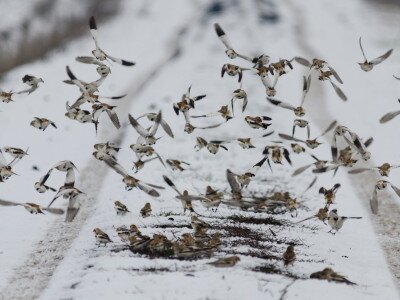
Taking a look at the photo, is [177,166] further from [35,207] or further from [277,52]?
[277,52]

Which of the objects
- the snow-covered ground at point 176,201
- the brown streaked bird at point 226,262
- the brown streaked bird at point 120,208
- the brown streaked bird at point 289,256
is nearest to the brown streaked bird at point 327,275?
the snow-covered ground at point 176,201

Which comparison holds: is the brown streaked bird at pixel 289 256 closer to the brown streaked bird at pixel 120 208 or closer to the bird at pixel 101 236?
the bird at pixel 101 236

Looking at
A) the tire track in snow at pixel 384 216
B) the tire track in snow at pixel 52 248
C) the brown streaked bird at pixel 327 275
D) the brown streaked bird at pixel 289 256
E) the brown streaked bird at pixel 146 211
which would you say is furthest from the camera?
the tire track in snow at pixel 384 216

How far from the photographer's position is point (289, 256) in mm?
5977

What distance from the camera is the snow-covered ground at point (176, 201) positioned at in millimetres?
5578

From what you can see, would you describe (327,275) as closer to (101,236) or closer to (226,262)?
(226,262)

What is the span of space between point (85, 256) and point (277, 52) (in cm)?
1915

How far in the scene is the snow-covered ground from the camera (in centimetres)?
558

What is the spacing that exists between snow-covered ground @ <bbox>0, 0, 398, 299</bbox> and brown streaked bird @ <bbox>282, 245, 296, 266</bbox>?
68mm

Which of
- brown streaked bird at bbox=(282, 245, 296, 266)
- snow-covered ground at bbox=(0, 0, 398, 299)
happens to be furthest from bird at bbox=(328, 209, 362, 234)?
brown streaked bird at bbox=(282, 245, 296, 266)

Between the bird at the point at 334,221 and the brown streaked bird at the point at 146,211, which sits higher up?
the bird at the point at 334,221

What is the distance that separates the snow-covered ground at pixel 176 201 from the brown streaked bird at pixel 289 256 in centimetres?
7

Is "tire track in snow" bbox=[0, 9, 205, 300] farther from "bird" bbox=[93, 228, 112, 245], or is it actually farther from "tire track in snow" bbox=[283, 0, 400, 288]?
"tire track in snow" bbox=[283, 0, 400, 288]

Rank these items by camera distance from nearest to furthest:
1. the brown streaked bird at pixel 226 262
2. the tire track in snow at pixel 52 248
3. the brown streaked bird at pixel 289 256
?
the brown streaked bird at pixel 226 262
the tire track in snow at pixel 52 248
the brown streaked bird at pixel 289 256
